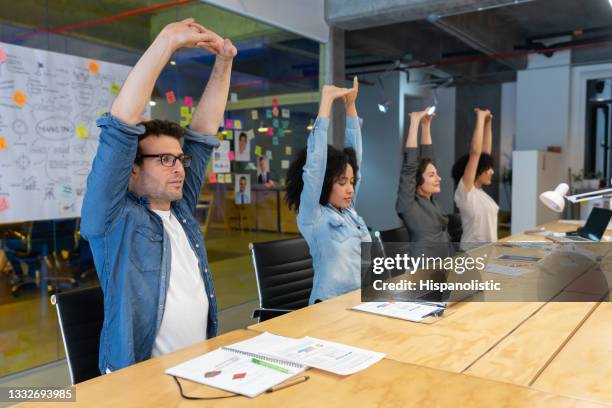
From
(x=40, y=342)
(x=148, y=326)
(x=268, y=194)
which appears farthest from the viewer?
(x=268, y=194)

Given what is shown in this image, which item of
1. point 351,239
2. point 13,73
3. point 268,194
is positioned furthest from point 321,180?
point 268,194

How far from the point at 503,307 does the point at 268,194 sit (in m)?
3.36

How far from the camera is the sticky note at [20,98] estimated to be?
3.18 meters

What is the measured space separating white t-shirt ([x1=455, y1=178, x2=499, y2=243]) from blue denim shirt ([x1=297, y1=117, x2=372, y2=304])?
6.29 feet

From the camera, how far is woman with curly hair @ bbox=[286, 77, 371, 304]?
8.43 feet

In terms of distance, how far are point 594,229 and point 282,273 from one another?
2.46 m

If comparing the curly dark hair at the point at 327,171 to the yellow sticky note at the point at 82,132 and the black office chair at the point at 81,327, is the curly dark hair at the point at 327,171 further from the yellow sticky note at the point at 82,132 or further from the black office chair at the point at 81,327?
the yellow sticky note at the point at 82,132

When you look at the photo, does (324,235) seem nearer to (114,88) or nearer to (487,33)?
(114,88)

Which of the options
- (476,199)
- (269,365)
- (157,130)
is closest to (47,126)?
(157,130)

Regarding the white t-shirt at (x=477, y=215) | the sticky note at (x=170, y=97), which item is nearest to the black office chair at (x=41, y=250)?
the sticky note at (x=170, y=97)

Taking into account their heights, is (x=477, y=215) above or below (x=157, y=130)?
below

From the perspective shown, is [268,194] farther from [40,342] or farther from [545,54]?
[545,54]

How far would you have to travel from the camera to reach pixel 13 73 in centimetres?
317

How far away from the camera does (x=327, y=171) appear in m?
2.76
